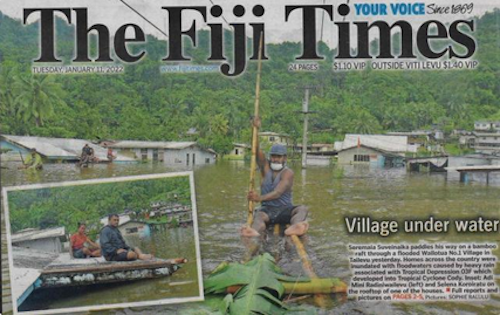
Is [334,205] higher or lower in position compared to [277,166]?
lower

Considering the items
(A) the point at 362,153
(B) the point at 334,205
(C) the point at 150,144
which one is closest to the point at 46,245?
(C) the point at 150,144

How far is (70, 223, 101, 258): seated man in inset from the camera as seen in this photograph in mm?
3936

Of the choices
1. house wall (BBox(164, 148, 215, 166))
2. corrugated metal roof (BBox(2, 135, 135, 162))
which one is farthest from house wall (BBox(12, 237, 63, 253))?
house wall (BBox(164, 148, 215, 166))

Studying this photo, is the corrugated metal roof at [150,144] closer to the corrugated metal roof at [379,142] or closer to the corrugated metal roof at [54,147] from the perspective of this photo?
the corrugated metal roof at [54,147]

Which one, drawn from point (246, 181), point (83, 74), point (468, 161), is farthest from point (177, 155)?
point (468, 161)

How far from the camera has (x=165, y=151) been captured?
410 centimetres

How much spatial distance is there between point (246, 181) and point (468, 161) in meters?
1.57

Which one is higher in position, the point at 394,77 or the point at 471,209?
the point at 394,77

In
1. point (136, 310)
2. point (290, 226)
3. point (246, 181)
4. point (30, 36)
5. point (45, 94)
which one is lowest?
point (136, 310)

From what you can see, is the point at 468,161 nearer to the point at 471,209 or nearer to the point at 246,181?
the point at 471,209

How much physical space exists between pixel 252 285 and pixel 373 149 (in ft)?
4.17

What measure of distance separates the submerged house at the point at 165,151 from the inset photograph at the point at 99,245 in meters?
0.14

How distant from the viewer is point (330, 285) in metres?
3.96

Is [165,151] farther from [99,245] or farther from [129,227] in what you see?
[99,245]
